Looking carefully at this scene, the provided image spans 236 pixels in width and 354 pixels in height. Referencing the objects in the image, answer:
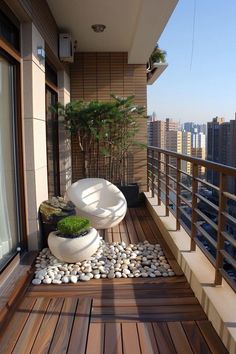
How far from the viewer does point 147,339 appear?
1946 mm

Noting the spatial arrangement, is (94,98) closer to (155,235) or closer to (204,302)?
(155,235)

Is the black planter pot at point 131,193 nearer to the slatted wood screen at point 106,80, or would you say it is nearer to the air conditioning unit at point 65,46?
the slatted wood screen at point 106,80

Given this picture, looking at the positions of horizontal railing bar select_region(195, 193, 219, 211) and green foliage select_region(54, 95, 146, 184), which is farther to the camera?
green foliage select_region(54, 95, 146, 184)

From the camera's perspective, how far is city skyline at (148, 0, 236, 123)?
4430 millimetres

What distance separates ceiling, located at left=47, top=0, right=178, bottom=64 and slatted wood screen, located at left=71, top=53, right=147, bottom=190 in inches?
12.2

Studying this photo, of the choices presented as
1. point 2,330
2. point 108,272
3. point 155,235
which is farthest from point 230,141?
point 2,330

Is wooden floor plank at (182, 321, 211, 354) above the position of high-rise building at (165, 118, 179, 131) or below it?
below

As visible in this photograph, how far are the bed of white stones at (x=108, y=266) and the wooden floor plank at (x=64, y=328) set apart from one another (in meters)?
0.38

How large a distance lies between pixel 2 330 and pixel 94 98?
4.58m

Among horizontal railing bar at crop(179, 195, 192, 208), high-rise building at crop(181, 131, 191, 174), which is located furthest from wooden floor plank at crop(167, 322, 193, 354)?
high-rise building at crop(181, 131, 191, 174)

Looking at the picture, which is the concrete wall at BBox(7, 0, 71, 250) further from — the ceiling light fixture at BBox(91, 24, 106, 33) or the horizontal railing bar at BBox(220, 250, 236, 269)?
the horizontal railing bar at BBox(220, 250, 236, 269)

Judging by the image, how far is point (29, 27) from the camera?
9.99ft

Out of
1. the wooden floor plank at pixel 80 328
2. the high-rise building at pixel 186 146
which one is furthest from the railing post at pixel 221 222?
the high-rise building at pixel 186 146

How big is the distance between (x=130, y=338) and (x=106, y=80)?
4.79 metres
